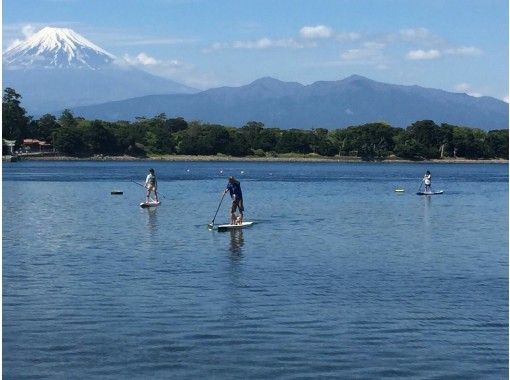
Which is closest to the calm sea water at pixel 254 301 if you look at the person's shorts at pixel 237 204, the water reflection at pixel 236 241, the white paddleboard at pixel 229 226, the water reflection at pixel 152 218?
the water reflection at pixel 236 241

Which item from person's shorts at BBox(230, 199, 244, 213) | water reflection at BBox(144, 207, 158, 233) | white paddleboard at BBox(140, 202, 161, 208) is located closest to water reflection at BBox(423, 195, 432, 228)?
person's shorts at BBox(230, 199, 244, 213)

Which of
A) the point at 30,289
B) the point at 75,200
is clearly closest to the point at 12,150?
the point at 75,200

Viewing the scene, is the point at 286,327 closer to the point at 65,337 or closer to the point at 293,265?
the point at 65,337

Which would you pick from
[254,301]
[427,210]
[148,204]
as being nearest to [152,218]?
[148,204]

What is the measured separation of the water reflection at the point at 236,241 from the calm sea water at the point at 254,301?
2.9 inches

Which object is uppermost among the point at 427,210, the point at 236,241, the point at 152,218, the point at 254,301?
the point at 254,301

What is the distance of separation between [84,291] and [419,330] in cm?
773

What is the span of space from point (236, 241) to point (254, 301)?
1283 centimetres

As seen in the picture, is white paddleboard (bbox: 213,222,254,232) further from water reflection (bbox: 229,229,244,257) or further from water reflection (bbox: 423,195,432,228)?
water reflection (bbox: 423,195,432,228)

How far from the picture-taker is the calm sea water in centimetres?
1587

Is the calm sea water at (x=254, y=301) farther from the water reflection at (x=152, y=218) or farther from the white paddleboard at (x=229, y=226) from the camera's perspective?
the white paddleboard at (x=229, y=226)

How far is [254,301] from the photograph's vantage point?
2102cm

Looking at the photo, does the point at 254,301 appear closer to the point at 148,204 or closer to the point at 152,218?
the point at 152,218

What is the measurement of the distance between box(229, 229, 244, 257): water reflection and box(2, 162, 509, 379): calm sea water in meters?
0.07
